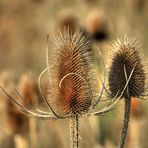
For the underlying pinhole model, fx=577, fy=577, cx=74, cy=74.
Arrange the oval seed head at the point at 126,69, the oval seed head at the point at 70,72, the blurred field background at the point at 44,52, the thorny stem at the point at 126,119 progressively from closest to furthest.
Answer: the thorny stem at the point at 126,119, the oval seed head at the point at 70,72, the oval seed head at the point at 126,69, the blurred field background at the point at 44,52

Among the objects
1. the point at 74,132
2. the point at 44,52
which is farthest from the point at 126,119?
the point at 44,52

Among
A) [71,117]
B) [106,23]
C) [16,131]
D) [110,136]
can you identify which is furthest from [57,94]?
[106,23]

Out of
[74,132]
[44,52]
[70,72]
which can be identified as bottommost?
[74,132]

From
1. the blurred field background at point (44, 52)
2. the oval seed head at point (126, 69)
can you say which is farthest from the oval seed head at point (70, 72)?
the blurred field background at point (44, 52)

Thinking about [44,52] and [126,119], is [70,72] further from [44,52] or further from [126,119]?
[44,52]

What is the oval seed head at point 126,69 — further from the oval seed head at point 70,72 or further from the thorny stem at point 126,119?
the oval seed head at point 70,72

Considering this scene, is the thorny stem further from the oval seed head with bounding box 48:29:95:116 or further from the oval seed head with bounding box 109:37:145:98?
the oval seed head with bounding box 48:29:95:116

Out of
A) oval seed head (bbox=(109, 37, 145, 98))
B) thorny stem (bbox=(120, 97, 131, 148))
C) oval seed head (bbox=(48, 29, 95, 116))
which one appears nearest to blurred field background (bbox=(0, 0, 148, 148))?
oval seed head (bbox=(109, 37, 145, 98))
